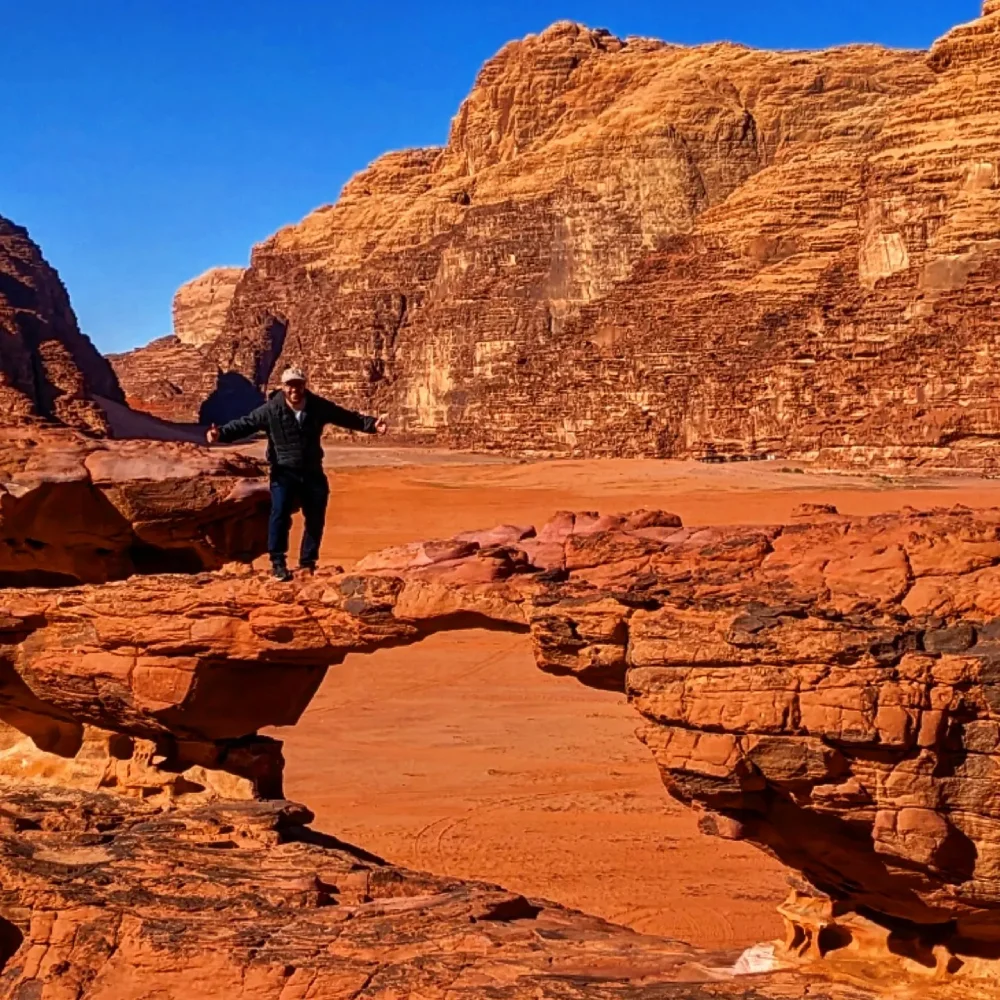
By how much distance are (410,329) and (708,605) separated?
92.8m

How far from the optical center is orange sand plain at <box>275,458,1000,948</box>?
34.5ft

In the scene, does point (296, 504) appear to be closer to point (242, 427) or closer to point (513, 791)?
point (242, 427)

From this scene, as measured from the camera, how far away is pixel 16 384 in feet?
192

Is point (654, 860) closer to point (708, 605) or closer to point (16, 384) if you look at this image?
point (708, 605)

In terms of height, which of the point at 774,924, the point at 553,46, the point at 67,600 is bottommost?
the point at 774,924

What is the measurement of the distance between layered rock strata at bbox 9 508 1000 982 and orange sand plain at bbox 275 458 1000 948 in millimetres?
2630

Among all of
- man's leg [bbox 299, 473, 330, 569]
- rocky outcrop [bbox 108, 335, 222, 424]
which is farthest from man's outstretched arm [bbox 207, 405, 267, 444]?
rocky outcrop [bbox 108, 335, 222, 424]

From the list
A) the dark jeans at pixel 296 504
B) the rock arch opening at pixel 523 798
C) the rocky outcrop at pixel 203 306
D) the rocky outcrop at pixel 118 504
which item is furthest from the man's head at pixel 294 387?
the rocky outcrop at pixel 203 306

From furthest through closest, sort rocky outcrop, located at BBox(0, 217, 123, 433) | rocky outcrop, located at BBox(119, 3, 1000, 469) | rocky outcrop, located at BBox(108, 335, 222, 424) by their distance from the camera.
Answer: rocky outcrop, located at BBox(108, 335, 222, 424)
rocky outcrop, located at BBox(119, 3, 1000, 469)
rocky outcrop, located at BBox(0, 217, 123, 433)

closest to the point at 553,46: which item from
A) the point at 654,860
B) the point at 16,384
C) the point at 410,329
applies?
the point at 410,329

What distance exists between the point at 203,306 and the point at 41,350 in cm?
8681

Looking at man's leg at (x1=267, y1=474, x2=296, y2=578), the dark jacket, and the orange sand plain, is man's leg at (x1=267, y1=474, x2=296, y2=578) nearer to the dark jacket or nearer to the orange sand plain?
the dark jacket

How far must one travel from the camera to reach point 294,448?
8.91 metres

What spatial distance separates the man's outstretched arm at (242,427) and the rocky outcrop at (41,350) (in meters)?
41.7
